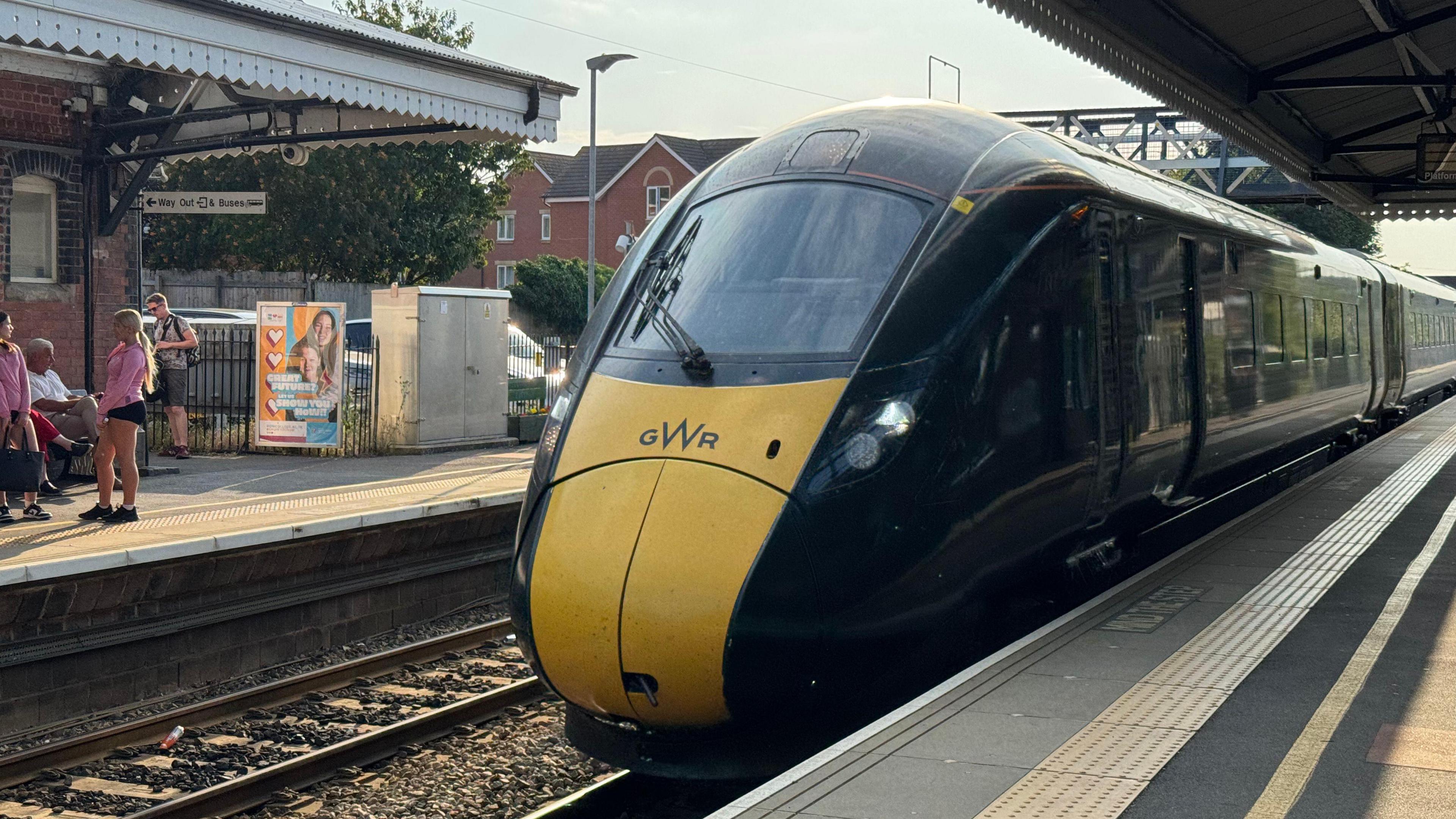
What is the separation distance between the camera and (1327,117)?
16047 mm

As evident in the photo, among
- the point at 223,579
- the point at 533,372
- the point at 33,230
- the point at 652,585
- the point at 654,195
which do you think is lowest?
the point at 223,579

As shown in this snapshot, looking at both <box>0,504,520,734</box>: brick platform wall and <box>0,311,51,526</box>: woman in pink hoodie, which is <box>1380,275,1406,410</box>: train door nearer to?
<box>0,504,520,734</box>: brick platform wall

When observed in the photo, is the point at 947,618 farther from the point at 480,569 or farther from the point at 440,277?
the point at 440,277

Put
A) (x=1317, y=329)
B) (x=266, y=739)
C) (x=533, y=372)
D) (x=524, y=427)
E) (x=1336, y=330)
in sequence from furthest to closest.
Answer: (x=533, y=372) → (x=524, y=427) → (x=1336, y=330) → (x=1317, y=329) → (x=266, y=739)

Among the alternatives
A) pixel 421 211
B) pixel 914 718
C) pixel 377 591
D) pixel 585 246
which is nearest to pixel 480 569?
pixel 377 591

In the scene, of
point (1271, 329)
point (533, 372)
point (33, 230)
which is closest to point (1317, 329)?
point (1271, 329)

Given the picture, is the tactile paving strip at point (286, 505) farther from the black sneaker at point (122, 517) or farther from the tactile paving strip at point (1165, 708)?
the tactile paving strip at point (1165, 708)

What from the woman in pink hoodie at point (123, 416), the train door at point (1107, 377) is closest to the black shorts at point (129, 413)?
the woman in pink hoodie at point (123, 416)

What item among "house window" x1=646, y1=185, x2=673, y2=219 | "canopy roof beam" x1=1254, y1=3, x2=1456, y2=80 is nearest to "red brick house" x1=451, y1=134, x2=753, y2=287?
"house window" x1=646, y1=185, x2=673, y2=219

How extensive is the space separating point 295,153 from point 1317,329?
1153 centimetres

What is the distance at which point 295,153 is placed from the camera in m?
16.7

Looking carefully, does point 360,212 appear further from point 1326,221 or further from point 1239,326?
point 1326,221

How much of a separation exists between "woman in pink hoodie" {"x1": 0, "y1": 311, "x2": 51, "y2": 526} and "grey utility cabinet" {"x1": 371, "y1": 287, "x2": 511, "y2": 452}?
5.68m

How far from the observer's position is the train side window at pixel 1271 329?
10.4 metres
